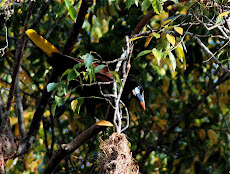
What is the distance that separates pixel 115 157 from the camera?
5.37ft

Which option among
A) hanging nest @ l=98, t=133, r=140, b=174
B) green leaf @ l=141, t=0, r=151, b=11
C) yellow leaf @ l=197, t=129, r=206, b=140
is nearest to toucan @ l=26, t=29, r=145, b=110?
yellow leaf @ l=197, t=129, r=206, b=140

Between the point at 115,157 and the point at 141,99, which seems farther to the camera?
the point at 141,99

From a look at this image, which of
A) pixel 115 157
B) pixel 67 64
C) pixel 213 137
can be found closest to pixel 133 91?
pixel 67 64

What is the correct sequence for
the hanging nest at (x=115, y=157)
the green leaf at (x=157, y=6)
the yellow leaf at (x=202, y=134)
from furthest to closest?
1. the yellow leaf at (x=202, y=134)
2. the green leaf at (x=157, y=6)
3. the hanging nest at (x=115, y=157)

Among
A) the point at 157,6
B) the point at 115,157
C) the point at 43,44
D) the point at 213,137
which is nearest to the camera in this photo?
the point at 115,157

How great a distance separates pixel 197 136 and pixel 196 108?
262mm

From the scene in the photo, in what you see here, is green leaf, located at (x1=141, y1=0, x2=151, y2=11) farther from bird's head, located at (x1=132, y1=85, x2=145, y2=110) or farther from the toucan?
bird's head, located at (x1=132, y1=85, x2=145, y2=110)

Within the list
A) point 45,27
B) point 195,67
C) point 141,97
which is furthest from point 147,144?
point 45,27

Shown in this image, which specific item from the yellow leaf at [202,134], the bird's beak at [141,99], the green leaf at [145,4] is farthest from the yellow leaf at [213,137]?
the green leaf at [145,4]

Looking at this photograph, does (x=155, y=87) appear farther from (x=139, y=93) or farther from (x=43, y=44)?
(x=43, y=44)

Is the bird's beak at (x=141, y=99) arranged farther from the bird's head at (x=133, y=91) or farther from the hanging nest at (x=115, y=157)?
the hanging nest at (x=115, y=157)

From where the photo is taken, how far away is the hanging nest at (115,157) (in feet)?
5.26

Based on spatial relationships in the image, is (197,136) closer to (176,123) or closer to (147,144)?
(176,123)

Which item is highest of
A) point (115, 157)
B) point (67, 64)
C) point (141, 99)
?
point (67, 64)
